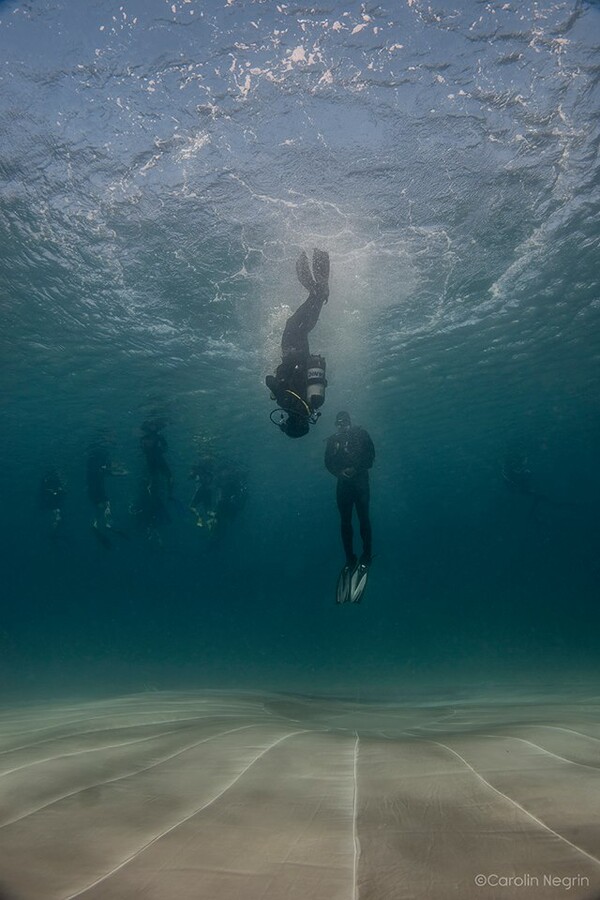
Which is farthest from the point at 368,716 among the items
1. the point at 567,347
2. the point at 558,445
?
the point at 558,445

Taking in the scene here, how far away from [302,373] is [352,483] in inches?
122

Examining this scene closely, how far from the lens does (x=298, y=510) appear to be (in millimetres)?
74875

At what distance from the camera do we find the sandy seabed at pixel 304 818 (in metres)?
1.89

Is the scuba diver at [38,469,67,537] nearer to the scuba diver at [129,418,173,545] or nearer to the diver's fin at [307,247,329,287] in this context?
the scuba diver at [129,418,173,545]

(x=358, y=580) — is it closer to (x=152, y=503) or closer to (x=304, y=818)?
(x=304, y=818)

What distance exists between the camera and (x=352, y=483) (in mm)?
11367

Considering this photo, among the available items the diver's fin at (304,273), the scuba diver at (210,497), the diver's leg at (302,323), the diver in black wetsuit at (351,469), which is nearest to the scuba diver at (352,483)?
the diver in black wetsuit at (351,469)

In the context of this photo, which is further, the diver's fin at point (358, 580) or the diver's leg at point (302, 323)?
the diver's leg at point (302, 323)

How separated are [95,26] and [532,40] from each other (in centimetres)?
855

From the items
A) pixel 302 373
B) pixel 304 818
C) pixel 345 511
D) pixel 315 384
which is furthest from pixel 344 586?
pixel 304 818

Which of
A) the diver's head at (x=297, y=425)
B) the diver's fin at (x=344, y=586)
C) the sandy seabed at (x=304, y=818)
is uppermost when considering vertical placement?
the diver's head at (x=297, y=425)

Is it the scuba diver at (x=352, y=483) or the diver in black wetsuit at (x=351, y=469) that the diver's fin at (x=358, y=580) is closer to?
the scuba diver at (x=352, y=483)

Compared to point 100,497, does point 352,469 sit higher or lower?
lower

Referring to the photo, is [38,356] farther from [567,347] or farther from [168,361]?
[567,347]
